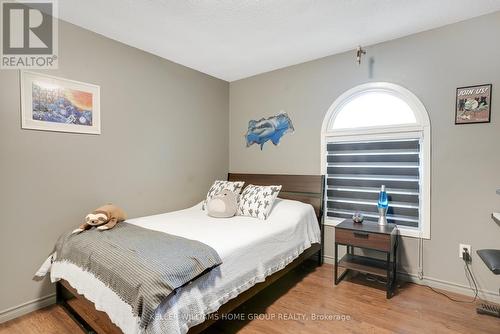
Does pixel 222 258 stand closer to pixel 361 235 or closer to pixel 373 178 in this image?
pixel 361 235

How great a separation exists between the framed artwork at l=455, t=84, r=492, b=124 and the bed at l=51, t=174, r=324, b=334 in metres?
1.45

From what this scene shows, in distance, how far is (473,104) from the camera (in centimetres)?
234

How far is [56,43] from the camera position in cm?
231

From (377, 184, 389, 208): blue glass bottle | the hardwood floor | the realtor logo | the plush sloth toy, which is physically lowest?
the hardwood floor

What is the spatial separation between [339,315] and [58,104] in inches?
117

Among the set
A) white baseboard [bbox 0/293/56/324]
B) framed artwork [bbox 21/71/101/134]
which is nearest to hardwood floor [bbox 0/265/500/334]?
white baseboard [bbox 0/293/56/324]

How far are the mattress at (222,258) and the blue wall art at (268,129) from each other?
3.18 ft

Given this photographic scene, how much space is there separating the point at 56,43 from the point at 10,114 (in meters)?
0.73

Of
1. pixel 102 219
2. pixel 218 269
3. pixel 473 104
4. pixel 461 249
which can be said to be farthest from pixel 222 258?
pixel 473 104

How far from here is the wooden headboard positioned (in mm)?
3154

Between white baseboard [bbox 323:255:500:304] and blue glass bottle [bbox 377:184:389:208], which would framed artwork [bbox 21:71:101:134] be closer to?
blue glass bottle [bbox 377:184:389:208]

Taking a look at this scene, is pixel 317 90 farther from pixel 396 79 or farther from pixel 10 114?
pixel 10 114

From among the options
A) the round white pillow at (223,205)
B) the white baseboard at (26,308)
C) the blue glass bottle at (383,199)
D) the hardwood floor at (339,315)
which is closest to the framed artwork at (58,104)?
the round white pillow at (223,205)

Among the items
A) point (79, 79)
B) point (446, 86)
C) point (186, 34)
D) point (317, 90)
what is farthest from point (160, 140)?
point (446, 86)
